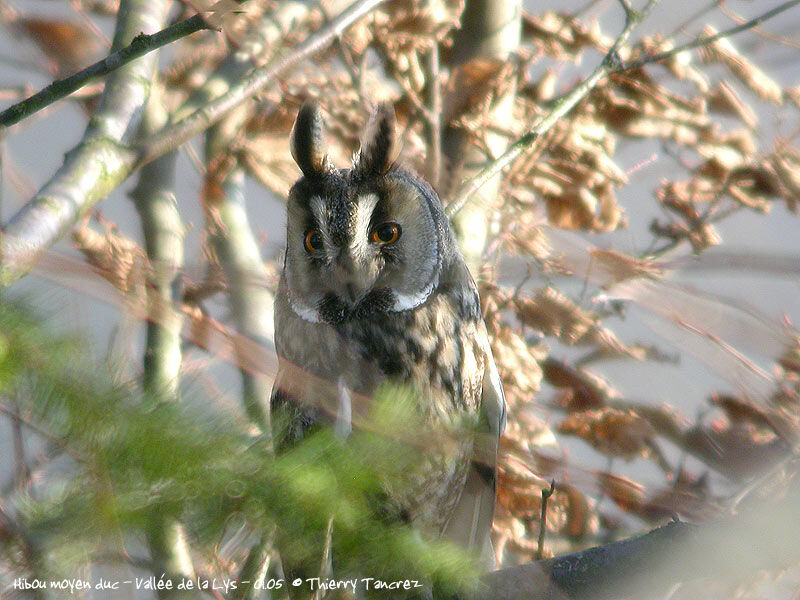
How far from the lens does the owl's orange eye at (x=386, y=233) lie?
2135 mm

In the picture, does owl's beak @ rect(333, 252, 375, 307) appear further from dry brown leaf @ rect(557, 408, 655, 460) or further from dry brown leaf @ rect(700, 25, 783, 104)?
dry brown leaf @ rect(700, 25, 783, 104)

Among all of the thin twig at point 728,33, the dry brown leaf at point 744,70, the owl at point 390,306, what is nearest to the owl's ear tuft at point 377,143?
the owl at point 390,306

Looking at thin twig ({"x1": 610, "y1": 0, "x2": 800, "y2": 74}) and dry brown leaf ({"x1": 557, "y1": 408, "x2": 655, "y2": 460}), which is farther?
dry brown leaf ({"x1": 557, "y1": 408, "x2": 655, "y2": 460})

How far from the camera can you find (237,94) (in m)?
1.97

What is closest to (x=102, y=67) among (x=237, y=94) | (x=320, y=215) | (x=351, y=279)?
(x=237, y=94)

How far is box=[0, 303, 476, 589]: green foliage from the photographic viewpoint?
2.16ft

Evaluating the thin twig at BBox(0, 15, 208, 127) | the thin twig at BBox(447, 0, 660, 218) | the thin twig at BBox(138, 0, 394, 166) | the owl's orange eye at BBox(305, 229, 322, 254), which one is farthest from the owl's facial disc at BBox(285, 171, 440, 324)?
the thin twig at BBox(0, 15, 208, 127)

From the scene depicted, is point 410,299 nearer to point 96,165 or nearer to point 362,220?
point 362,220

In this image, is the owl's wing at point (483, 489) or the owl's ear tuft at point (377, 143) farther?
the owl's wing at point (483, 489)

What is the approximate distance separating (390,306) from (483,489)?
676 mm

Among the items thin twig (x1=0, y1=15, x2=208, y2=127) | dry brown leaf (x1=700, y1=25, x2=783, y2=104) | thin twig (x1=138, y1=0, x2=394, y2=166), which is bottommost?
dry brown leaf (x1=700, y1=25, x2=783, y2=104)

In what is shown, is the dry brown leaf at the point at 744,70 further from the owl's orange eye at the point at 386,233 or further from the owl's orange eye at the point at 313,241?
the owl's orange eye at the point at 313,241

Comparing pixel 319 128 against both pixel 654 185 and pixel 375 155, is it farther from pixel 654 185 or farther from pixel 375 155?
pixel 654 185

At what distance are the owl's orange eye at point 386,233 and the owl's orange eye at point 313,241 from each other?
0.46 ft
